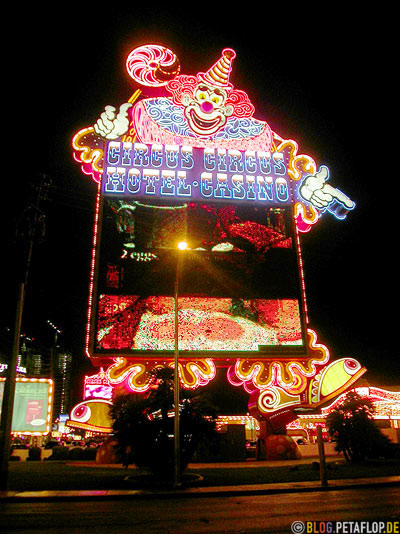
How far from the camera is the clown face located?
32.8 meters

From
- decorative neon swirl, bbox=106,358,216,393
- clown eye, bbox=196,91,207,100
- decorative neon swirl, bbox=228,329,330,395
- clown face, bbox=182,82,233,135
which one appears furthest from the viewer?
clown eye, bbox=196,91,207,100

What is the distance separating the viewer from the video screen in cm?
2695

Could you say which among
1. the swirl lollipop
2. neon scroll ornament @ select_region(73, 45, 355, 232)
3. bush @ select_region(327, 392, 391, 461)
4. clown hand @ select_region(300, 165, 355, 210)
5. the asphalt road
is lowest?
the asphalt road

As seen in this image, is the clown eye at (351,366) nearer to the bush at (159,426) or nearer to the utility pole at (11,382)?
the bush at (159,426)

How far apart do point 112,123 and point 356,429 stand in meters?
24.5

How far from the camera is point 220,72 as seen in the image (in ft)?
113

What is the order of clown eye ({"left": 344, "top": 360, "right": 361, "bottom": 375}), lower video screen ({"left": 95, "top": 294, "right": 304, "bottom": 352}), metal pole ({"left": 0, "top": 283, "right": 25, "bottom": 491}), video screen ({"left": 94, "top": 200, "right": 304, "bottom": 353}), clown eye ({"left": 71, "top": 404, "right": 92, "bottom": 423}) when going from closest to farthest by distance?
1. metal pole ({"left": 0, "top": 283, "right": 25, "bottom": 491})
2. lower video screen ({"left": 95, "top": 294, "right": 304, "bottom": 352})
3. video screen ({"left": 94, "top": 200, "right": 304, "bottom": 353})
4. clown eye ({"left": 71, "top": 404, "right": 92, "bottom": 423})
5. clown eye ({"left": 344, "top": 360, "right": 361, "bottom": 375})

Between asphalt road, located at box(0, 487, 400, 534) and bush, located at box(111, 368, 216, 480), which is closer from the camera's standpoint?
asphalt road, located at box(0, 487, 400, 534)

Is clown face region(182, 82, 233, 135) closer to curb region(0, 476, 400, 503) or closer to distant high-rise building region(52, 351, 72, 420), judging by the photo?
curb region(0, 476, 400, 503)

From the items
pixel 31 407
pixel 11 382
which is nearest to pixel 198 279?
pixel 31 407

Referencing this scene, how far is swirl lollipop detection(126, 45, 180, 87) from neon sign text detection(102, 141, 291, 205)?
5.15 m

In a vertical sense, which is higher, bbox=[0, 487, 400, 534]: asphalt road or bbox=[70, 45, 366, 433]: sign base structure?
bbox=[70, 45, 366, 433]: sign base structure

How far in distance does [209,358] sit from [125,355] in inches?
192

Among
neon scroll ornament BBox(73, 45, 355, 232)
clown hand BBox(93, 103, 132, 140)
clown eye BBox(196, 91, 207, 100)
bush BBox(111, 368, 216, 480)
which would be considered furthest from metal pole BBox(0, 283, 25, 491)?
clown eye BBox(196, 91, 207, 100)
